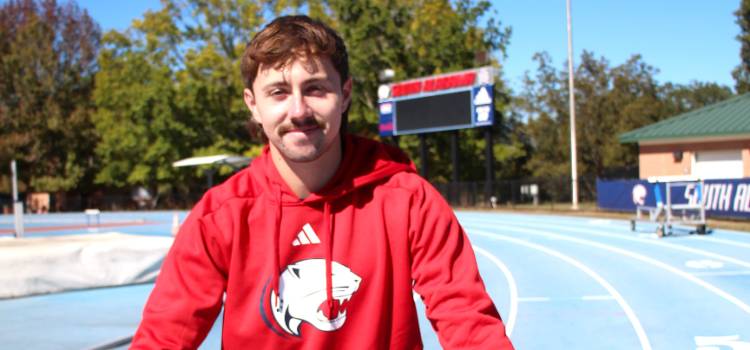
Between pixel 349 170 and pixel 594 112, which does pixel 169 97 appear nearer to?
pixel 594 112

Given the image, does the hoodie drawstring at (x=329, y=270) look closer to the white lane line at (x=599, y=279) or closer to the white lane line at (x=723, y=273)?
the white lane line at (x=599, y=279)

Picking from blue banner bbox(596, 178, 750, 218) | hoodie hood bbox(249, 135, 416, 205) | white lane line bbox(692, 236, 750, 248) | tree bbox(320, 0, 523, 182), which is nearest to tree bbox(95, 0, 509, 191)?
tree bbox(320, 0, 523, 182)

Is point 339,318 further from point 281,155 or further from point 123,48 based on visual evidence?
point 123,48

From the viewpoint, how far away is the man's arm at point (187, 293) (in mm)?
1743

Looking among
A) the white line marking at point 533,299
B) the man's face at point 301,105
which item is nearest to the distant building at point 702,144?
the white line marking at point 533,299

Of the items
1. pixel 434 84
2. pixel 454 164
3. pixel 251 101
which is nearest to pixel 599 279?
pixel 251 101

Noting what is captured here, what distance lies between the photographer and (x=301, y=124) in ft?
6.04

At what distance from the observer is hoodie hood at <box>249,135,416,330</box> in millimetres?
1874

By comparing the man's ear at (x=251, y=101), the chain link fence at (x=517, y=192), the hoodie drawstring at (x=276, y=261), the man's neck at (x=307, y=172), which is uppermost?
the man's ear at (x=251, y=101)

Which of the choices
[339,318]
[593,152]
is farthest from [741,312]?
[593,152]

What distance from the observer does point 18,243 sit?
12.0 metres

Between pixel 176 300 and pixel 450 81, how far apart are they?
102 ft

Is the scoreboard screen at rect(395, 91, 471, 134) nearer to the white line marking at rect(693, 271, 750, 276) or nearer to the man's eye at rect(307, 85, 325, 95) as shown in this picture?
the white line marking at rect(693, 271, 750, 276)

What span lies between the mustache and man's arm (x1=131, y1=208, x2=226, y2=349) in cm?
31
